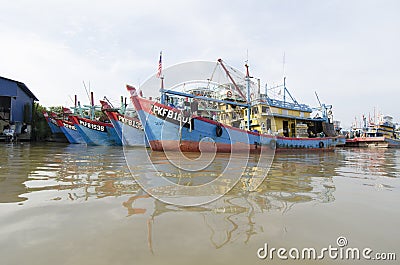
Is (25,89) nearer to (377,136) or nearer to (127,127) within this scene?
(127,127)

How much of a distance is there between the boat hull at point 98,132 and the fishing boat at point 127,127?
144 centimetres

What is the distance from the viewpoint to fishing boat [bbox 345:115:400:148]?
99.7ft

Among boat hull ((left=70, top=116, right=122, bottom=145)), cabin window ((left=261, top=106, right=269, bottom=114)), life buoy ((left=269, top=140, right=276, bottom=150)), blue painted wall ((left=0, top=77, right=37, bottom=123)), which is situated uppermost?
blue painted wall ((left=0, top=77, right=37, bottom=123))

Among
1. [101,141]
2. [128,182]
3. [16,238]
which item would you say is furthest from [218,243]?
[101,141]

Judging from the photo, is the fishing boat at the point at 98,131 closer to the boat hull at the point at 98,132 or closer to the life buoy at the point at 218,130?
the boat hull at the point at 98,132

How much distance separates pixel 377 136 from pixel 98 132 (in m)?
38.2

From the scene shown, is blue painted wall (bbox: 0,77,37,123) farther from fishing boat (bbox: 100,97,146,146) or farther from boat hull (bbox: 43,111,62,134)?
fishing boat (bbox: 100,97,146,146)

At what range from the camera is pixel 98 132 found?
69.2ft

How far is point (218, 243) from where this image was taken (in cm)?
185

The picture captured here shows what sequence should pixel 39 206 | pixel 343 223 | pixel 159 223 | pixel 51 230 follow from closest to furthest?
pixel 51 230, pixel 159 223, pixel 343 223, pixel 39 206

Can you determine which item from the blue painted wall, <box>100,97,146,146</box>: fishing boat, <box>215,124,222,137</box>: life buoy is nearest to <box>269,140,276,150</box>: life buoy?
<box>215,124,222,137</box>: life buoy

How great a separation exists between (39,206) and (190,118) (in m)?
9.37

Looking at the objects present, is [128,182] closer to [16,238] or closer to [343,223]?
[16,238]

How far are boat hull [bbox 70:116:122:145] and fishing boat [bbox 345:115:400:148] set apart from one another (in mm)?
31427
